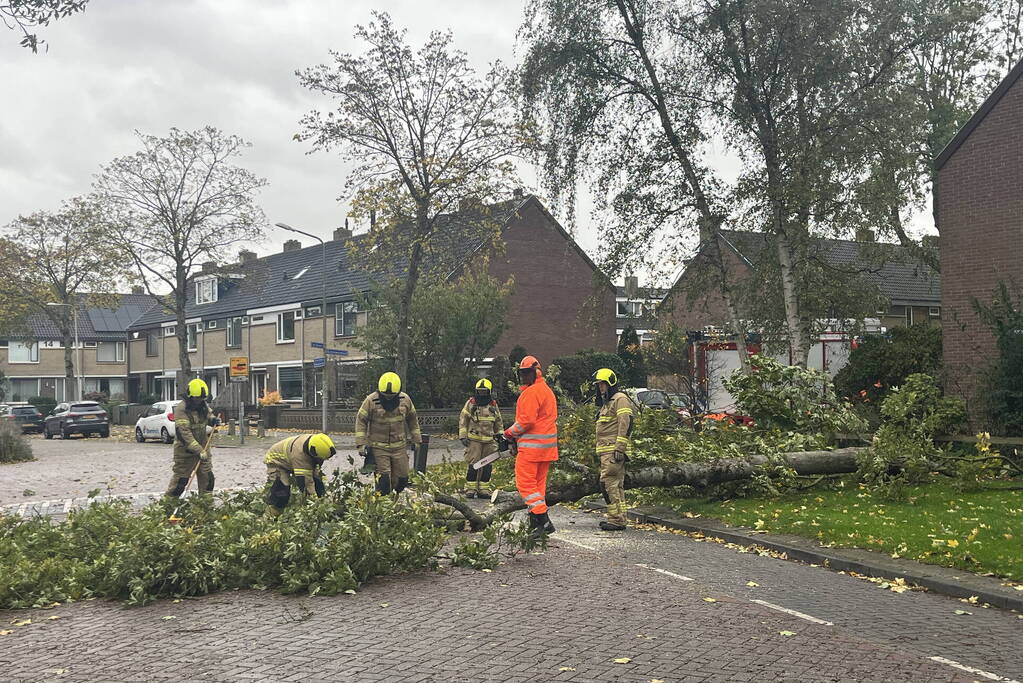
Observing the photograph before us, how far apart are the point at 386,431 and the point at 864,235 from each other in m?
13.8

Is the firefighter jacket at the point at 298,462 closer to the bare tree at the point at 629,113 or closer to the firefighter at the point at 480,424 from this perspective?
the firefighter at the point at 480,424

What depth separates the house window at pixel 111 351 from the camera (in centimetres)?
7138

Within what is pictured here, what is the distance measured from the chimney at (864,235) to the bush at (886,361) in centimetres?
210

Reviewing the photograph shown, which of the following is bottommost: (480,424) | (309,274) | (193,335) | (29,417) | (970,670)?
(970,670)

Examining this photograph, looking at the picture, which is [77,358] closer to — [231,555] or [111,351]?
[111,351]

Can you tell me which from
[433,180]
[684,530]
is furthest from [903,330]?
[433,180]

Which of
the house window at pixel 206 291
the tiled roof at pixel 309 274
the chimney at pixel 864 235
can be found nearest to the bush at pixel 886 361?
the chimney at pixel 864 235

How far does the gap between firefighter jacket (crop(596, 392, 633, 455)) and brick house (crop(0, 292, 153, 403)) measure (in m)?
61.0

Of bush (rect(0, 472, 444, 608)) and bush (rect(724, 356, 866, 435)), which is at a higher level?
bush (rect(724, 356, 866, 435))

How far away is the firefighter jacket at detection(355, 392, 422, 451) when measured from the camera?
11055 mm

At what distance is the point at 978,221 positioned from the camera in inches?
693

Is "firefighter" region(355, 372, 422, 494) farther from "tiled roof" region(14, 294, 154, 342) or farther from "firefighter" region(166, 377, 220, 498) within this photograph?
"tiled roof" region(14, 294, 154, 342)

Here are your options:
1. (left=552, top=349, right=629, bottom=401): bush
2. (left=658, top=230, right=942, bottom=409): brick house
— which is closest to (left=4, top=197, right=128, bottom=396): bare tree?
(left=552, top=349, right=629, bottom=401): bush

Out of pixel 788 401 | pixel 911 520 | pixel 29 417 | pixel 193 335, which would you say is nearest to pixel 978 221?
pixel 788 401
